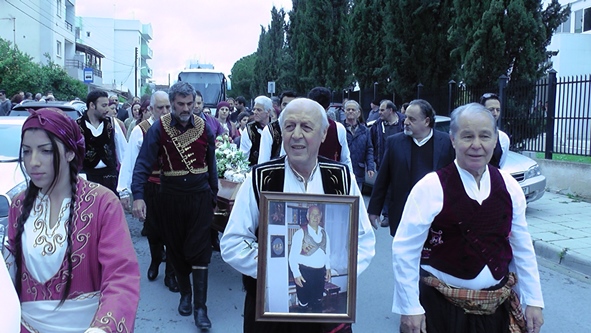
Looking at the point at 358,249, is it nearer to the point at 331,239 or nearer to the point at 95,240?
the point at 331,239

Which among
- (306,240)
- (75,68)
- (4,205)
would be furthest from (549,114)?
(75,68)

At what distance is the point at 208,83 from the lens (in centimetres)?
2891

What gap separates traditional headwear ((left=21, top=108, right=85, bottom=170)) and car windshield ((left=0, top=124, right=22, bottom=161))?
183 inches

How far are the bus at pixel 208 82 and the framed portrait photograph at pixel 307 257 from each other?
26663mm

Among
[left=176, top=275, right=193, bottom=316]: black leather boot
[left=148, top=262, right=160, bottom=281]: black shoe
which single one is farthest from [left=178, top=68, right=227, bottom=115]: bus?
[left=176, top=275, right=193, bottom=316]: black leather boot

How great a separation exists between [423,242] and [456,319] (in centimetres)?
40

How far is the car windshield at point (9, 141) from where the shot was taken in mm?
6809

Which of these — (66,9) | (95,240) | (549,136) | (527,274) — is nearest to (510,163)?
(549,136)

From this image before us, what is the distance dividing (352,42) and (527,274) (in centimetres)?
2165

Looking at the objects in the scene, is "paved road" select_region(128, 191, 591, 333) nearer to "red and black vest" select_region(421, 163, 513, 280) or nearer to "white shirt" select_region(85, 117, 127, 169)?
"white shirt" select_region(85, 117, 127, 169)

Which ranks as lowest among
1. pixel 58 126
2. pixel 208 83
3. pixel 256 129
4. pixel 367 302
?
pixel 367 302

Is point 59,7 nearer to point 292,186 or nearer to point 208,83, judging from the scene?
point 208,83

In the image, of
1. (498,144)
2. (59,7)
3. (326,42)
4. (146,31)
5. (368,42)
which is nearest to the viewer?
(498,144)

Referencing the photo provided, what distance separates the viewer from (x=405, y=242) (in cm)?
288
